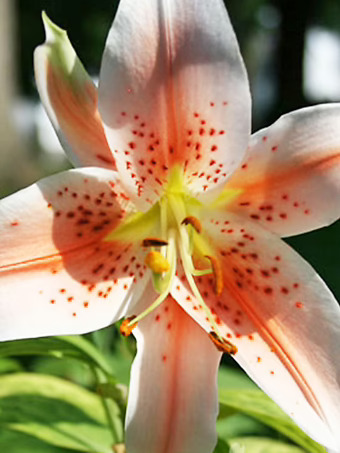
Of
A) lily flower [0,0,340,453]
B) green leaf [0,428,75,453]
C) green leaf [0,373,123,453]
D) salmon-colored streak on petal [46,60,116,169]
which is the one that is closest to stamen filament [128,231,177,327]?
lily flower [0,0,340,453]

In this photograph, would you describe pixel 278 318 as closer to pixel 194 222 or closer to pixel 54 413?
pixel 194 222

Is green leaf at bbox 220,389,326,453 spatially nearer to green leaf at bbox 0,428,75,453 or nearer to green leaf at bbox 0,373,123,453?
green leaf at bbox 0,373,123,453

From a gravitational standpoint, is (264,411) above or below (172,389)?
below

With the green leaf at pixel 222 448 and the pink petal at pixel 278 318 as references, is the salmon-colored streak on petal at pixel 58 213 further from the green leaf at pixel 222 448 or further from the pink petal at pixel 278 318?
the green leaf at pixel 222 448

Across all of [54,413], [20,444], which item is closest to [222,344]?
[54,413]

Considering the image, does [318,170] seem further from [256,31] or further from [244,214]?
[256,31]

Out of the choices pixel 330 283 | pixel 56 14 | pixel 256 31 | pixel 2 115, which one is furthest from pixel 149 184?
pixel 256 31
